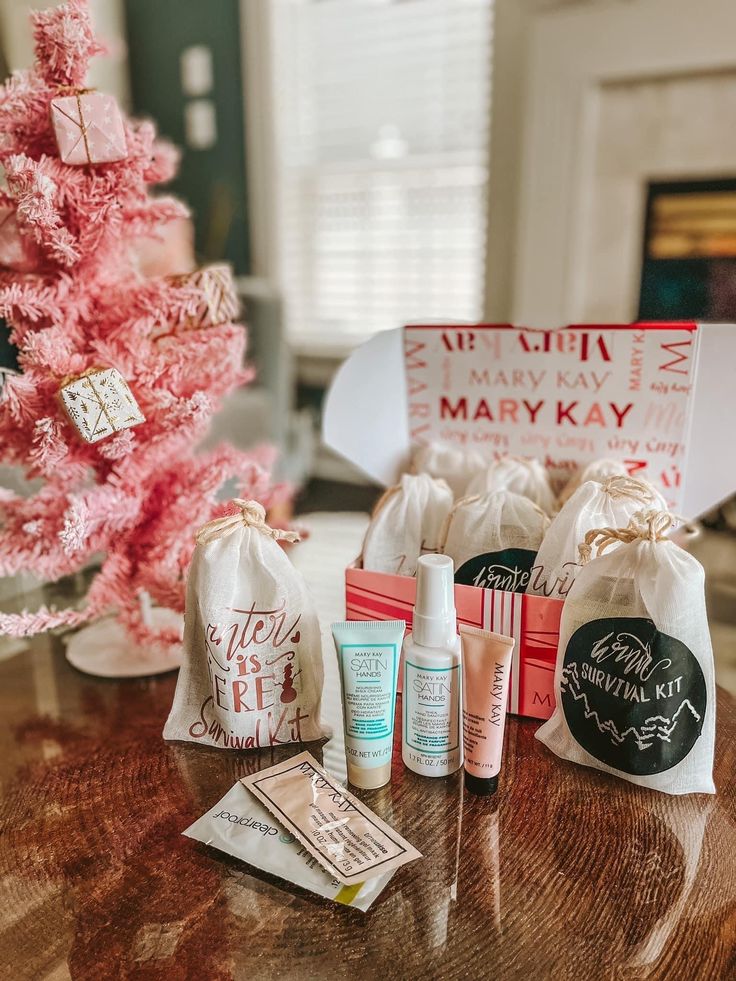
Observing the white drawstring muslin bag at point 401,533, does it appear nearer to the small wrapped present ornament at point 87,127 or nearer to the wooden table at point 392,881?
the wooden table at point 392,881

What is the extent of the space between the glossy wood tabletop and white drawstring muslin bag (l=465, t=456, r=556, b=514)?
21 centimetres

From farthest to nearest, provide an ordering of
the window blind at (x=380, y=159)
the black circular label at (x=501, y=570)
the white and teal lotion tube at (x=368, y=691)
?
the window blind at (x=380, y=159), the black circular label at (x=501, y=570), the white and teal lotion tube at (x=368, y=691)

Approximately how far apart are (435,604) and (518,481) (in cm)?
24

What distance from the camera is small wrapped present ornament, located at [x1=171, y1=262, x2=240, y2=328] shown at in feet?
2.24

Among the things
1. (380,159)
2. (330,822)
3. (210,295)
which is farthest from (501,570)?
(380,159)

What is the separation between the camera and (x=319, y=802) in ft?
1.71

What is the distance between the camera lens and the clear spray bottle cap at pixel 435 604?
20.6 inches

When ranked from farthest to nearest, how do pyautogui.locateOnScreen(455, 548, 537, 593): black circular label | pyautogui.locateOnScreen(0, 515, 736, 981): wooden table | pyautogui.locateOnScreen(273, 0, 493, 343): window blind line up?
pyautogui.locateOnScreen(273, 0, 493, 343): window blind
pyautogui.locateOnScreen(455, 548, 537, 593): black circular label
pyautogui.locateOnScreen(0, 515, 736, 981): wooden table

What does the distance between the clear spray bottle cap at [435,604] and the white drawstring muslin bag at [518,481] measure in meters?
0.20

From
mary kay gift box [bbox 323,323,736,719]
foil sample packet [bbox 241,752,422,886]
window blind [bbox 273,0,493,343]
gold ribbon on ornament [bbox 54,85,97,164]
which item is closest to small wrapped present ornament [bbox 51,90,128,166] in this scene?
gold ribbon on ornament [bbox 54,85,97,164]

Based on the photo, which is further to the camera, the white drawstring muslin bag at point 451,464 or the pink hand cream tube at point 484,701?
the white drawstring muslin bag at point 451,464

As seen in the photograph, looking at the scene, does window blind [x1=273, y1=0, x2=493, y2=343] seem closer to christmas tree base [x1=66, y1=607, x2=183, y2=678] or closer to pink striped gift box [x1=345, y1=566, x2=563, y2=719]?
christmas tree base [x1=66, y1=607, x2=183, y2=678]

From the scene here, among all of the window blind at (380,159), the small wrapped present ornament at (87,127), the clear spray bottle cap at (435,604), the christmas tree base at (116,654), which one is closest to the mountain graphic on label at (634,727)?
the clear spray bottle cap at (435,604)

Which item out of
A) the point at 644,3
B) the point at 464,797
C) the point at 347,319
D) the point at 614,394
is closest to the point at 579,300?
the point at 644,3
